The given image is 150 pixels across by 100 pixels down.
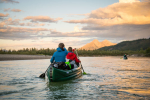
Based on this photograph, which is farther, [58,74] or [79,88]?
[58,74]

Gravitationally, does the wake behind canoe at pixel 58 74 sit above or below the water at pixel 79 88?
above

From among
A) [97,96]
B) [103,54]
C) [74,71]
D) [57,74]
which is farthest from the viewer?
[103,54]

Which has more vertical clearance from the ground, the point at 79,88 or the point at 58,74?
the point at 58,74

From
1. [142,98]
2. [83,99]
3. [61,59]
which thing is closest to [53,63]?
[61,59]

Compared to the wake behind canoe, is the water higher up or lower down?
lower down

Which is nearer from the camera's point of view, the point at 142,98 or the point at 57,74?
the point at 142,98

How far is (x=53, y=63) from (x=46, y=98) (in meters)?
4.18

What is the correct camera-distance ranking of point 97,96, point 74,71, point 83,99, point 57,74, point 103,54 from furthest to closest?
point 103,54 → point 74,71 → point 57,74 → point 97,96 → point 83,99

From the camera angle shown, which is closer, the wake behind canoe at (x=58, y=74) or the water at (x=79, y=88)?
the water at (x=79, y=88)

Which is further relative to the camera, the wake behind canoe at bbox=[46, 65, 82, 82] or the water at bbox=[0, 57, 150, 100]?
the wake behind canoe at bbox=[46, 65, 82, 82]

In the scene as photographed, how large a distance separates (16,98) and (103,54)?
112m

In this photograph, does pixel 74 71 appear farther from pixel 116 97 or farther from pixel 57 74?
pixel 116 97

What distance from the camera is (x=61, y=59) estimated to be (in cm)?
1183

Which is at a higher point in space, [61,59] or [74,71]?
[61,59]
